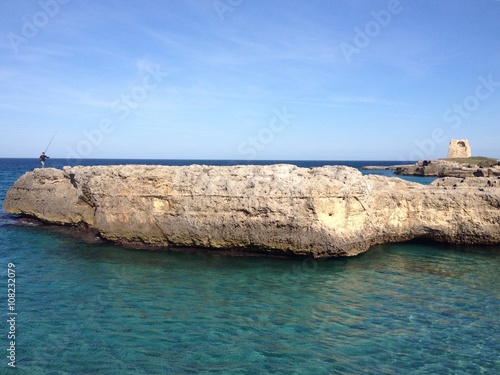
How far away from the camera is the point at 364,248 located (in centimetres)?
1464

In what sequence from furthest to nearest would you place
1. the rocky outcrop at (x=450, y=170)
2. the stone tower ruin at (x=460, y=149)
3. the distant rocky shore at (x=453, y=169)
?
the stone tower ruin at (x=460, y=149)
the distant rocky shore at (x=453, y=169)
the rocky outcrop at (x=450, y=170)

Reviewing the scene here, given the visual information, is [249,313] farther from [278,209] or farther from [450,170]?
[450,170]

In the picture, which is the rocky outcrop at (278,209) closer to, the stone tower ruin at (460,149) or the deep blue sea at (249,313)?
the deep blue sea at (249,313)

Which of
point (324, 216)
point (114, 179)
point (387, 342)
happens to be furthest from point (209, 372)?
point (114, 179)

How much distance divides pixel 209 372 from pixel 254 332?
1746 mm

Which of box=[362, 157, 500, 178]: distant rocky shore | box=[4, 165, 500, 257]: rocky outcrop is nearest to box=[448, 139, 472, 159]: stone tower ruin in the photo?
box=[362, 157, 500, 178]: distant rocky shore

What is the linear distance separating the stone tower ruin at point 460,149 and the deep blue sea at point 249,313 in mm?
79587

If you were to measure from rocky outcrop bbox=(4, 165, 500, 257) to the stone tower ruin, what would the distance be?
77.0 meters

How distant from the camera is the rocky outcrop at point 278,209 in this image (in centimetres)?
1374

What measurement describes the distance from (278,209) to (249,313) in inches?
189

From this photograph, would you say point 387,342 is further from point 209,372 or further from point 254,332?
point 209,372

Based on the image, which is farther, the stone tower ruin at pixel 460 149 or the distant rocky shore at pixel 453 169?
the stone tower ruin at pixel 460 149

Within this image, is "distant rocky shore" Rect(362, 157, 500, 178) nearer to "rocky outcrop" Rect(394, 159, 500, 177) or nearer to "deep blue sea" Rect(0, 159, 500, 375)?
"rocky outcrop" Rect(394, 159, 500, 177)

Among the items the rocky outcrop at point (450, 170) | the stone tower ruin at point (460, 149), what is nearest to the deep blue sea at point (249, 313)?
the rocky outcrop at point (450, 170)
